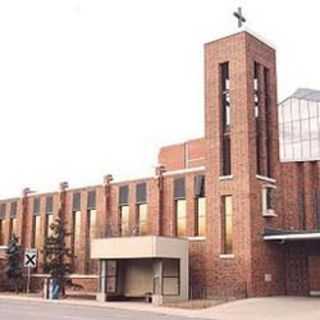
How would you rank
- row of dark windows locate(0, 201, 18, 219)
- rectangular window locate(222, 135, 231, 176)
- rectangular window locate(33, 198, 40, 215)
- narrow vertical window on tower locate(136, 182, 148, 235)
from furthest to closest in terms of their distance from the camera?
row of dark windows locate(0, 201, 18, 219) → rectangular window locate(33, 198, 40, 215) → narrow vertical window on tower locate(136, 182, 148, 235) → rectangular window locate(222, 135, 231, 176)

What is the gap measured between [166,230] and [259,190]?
8.93 metres

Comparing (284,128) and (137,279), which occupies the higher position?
(284,128)

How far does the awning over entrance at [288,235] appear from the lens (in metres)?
34.5

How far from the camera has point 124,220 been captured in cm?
4828

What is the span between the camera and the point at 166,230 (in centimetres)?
4422

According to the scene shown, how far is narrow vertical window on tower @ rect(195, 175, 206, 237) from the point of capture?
41188 mm

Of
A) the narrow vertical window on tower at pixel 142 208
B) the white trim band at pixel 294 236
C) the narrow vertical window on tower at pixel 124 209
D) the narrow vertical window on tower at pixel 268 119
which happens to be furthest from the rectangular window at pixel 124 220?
the white trim band at pixel 294 236

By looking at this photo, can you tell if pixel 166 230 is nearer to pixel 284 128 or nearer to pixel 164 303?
pixel 164 303

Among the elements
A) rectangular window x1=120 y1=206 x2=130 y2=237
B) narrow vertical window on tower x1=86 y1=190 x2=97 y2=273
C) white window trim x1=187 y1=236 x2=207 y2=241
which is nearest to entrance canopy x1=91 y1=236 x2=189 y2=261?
white window trim x1=187 y1=236 x2=207 y2=241

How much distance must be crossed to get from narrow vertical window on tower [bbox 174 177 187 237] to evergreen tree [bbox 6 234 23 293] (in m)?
15.6

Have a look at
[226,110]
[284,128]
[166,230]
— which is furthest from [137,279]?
[284,128]

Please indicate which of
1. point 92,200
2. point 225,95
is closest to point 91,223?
point 92,200

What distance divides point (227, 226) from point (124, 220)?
12.3 metres

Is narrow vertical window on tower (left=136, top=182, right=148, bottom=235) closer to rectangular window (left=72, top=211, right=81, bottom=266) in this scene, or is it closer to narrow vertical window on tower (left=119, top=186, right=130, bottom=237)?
narrow vertical window on tower (left=119, top=186, right=130, bottom=237)
